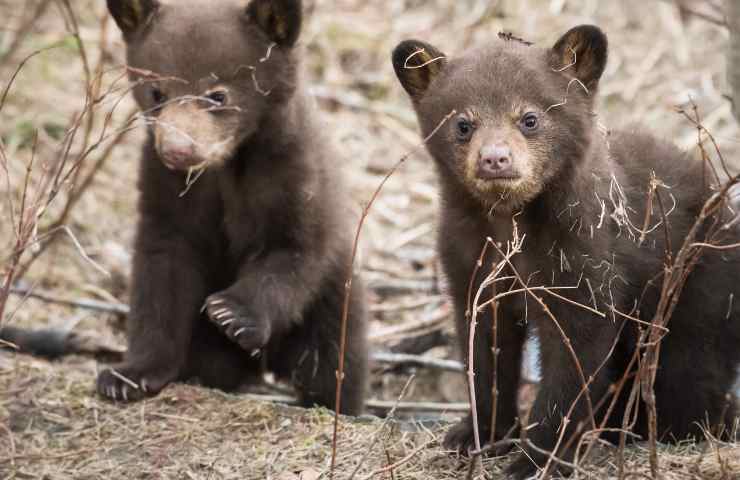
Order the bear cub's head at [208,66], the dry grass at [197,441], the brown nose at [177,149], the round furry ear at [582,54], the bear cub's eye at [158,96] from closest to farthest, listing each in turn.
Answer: the round furry ear at [582,54] < the dry grass at [197,441] < the brown nose at [177,149] < the bear cub's head at [208,66] < the bear cub's eye at [158,96]

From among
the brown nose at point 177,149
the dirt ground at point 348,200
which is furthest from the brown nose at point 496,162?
the brown nose at point 177,149

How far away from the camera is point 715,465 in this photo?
4738 mm

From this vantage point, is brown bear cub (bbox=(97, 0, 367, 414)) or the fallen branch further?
the fallen branch

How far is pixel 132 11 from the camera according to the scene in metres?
6.19

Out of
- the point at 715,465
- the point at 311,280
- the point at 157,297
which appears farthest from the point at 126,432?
the point at 715,465

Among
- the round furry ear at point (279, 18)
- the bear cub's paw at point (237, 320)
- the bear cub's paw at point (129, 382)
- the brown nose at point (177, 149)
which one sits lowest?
the bear cub's paw at point (129, 382)

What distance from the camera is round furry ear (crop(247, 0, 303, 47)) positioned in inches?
239

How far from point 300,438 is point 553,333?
59.1 inches

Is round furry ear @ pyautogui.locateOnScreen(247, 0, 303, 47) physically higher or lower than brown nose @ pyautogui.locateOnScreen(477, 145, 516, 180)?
higher

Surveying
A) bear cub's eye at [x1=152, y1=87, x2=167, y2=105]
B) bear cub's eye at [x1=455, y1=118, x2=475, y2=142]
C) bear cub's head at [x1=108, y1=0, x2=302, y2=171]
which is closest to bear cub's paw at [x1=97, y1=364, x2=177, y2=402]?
bear cub's head at [x1=108, y1=0, x2=302, y2=171]

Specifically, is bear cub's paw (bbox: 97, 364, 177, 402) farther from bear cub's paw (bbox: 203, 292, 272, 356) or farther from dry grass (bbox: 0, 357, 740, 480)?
bear cub's paw (bbox: 203, 292, 272, 356)

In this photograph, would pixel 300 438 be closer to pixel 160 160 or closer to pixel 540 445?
pixel 540 445

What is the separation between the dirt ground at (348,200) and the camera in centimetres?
544

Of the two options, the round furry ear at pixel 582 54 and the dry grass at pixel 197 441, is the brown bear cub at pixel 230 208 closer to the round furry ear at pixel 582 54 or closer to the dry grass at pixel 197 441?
the dry grass at pixel 197 441
